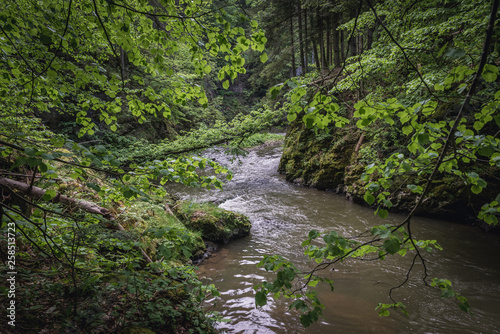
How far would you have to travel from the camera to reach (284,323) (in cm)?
352

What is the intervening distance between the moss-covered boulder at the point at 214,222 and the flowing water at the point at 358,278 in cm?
31

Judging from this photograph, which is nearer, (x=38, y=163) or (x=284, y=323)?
(x=38, y=163)

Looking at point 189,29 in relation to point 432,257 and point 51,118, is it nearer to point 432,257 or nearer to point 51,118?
point 432,257

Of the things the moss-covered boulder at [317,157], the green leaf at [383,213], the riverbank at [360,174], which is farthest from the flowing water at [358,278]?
the green leaf at [383,213]

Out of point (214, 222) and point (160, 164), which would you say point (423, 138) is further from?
point (214, 222)

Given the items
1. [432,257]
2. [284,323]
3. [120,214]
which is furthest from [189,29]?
[432,257]

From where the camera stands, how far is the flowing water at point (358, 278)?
3404 millimetres

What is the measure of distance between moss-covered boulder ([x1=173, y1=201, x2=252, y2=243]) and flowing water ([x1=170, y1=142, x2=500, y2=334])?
312mm

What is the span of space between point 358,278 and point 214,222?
3.77 m

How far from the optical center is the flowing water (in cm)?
340

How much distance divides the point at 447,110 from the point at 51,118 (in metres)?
16.4

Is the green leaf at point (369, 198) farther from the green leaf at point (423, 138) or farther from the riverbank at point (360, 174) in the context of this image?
the riverbank at point (360, 174)

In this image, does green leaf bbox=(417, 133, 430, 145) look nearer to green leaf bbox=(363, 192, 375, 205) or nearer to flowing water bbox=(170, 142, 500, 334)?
green leaf bbox=(363, 192, 375, 205)

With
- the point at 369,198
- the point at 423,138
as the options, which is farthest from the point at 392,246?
the point at 423,138
